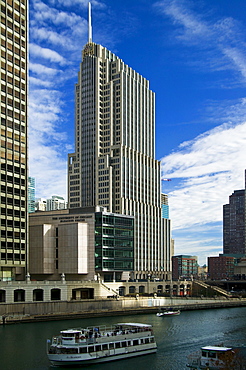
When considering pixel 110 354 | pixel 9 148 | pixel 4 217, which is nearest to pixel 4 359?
pixel 110 354

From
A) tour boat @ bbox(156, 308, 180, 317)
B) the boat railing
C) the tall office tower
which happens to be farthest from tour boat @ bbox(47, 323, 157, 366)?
the tall office tower

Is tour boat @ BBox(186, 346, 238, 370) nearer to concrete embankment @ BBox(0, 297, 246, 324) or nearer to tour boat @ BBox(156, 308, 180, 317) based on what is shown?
concrete embankment @ BBox(0, 297, 246, 324)

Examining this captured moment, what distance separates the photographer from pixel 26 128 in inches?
7200

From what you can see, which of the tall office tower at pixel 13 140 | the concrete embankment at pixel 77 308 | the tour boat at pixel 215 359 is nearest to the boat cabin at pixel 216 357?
the tour boat at pixel 215 359

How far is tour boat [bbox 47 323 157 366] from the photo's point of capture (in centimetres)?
8500

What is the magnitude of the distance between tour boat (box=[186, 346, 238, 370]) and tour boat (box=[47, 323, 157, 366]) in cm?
1650

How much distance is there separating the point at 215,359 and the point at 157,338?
1494 inches

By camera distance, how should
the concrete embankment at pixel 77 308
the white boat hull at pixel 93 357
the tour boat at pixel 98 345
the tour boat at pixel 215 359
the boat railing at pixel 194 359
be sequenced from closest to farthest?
the tour boat at pixel 215 359 → the boat railing at pixel 194 359 → the white boat hull at pixel 93 357 → the tour boat at pixel 98 345 → the concrete embankment at pixel 77 308

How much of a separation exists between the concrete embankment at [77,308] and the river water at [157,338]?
450 centimetres

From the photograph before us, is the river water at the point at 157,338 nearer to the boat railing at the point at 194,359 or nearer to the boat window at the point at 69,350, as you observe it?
the boat railing at the point at 194,359

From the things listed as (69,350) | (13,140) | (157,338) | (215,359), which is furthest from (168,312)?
(215,359)

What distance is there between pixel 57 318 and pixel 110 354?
54.4 m

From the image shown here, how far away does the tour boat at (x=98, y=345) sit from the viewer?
85000mm

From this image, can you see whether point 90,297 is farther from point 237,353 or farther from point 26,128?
point 237,353
